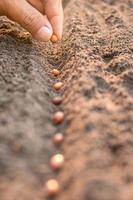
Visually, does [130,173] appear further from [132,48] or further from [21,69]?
[132,48]

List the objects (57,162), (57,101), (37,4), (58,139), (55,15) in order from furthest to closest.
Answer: (37,4) < (55,15) < (57,101) < (58,139) < (57,162)

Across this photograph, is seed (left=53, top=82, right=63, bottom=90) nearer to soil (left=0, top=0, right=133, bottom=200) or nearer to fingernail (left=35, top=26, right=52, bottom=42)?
soil (left=0, top=0, right=133, bottom=200)

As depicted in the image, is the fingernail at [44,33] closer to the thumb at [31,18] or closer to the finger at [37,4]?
the thumb at [31,18]

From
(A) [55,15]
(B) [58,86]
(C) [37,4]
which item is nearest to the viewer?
(B) [58,86]

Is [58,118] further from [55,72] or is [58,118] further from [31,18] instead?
[31,18]

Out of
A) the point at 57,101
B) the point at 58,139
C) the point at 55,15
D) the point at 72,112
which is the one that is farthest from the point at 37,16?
the point at 58,139

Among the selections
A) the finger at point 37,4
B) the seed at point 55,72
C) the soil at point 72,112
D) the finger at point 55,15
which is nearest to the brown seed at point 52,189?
the soil at point 72,112
